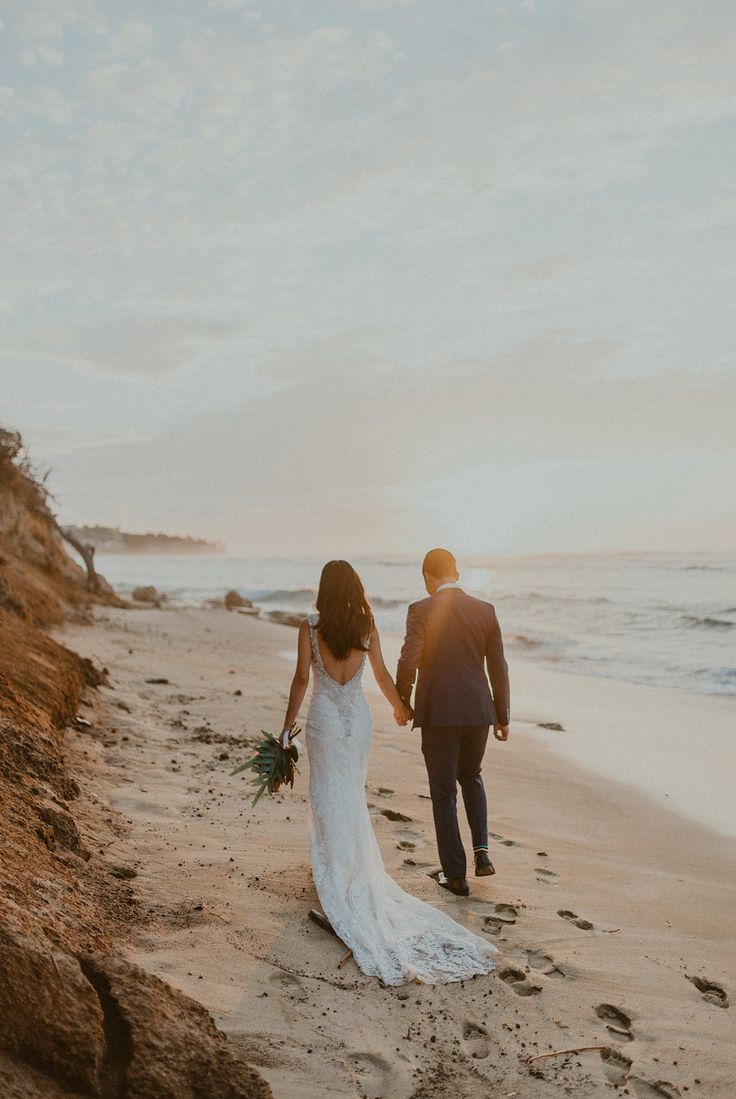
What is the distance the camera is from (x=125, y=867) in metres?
4.59

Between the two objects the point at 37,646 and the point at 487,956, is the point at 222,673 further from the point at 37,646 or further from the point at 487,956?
the point at 487,956

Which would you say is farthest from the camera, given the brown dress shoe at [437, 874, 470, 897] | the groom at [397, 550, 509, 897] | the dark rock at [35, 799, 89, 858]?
the groom at [397, 550, 509, 897]

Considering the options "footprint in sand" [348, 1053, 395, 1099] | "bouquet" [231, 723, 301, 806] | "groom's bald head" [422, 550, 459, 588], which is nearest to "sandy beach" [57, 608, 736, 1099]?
"footprint in sand" [348, 1053, 395, 1099]

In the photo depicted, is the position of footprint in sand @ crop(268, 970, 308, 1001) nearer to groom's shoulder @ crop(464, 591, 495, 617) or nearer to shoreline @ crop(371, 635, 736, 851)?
groom's shoulder @ crop(464, 591, 495, 617)

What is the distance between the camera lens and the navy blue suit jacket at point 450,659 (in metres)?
5.26

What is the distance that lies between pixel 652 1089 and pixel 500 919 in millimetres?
1483

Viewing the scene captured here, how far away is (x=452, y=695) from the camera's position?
5.27 meters

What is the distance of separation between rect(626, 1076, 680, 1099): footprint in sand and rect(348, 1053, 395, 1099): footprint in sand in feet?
3.24

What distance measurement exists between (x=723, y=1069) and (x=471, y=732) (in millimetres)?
2291

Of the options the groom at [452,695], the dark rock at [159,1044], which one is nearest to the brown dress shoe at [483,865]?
the groom at [452,695]

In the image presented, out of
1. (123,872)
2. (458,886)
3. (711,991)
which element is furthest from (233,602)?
(711,991)

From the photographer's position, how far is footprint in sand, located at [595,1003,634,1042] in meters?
3.70

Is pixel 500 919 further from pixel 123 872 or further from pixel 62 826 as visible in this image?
pixel 62 826

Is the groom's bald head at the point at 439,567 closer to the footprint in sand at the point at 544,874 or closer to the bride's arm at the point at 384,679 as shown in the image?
the bride's arm at the point at 384,679
